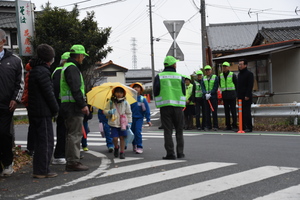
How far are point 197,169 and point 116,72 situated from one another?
56.8 meters

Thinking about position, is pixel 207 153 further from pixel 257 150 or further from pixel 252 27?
pixel 252 27

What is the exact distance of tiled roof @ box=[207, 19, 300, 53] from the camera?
32.6 m

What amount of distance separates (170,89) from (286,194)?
323 centimetres

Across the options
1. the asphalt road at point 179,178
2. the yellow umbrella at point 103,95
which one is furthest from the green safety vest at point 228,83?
the yellow umbrella at point 103,95

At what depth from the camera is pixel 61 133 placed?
731 centimetres

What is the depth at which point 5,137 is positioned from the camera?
5.79 meters

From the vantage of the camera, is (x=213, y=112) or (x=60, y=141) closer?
(x=60, y=141)

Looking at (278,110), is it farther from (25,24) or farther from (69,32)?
(69,32)

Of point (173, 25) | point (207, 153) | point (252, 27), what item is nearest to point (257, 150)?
point (207, 153)

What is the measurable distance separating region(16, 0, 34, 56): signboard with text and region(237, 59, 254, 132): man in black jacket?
6.12m

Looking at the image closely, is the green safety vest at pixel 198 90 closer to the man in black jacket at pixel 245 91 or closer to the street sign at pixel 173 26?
the man in black jacket at pixel 245 91

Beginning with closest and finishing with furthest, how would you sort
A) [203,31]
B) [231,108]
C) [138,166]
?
[138,166] → [231,108] → [203,31]

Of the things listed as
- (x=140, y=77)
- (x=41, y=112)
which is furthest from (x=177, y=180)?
(x=140, y=77)

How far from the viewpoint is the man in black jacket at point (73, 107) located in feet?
20.0
